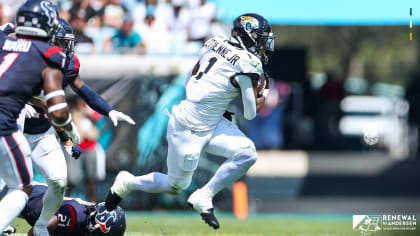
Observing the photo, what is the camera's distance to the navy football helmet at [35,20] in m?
5.55

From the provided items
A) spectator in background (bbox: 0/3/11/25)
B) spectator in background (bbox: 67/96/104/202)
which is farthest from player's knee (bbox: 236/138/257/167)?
spectator in background (bbox: 0/3/11/25)

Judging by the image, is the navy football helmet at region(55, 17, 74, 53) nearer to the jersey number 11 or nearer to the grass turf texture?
the jersey number 11

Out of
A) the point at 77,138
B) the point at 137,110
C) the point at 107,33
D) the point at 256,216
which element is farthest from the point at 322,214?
the point at 77,138

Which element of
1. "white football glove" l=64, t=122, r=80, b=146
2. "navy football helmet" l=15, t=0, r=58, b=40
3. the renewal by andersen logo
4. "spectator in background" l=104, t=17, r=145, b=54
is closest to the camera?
"navy football helmet" l=15, t=0, r=58, b=40

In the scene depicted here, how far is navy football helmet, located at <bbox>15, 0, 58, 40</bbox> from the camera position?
555cm

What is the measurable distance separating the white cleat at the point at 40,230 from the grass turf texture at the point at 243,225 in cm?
142

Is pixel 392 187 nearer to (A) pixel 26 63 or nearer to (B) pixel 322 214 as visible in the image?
(B) pixel 322 214

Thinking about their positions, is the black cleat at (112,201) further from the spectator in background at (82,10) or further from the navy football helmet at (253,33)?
the spectator in background at (82,10)

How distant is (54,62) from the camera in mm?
5445

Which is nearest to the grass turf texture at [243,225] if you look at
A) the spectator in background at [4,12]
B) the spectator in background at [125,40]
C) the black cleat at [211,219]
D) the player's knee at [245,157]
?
the black cleat at [211,219]

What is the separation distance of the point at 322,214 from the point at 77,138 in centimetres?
663

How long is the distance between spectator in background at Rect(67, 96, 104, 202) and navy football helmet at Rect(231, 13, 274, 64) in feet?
15.4

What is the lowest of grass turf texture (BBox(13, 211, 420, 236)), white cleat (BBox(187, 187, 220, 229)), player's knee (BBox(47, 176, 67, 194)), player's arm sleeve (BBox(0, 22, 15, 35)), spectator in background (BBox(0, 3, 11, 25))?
grass turf texture (BBox(13, 211, 420, 236))

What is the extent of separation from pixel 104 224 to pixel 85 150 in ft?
15.1
